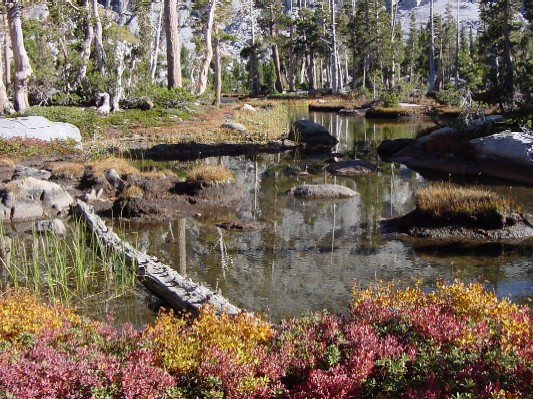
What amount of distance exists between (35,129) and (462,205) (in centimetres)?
1727

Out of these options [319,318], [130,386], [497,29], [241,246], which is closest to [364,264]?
[241,246]

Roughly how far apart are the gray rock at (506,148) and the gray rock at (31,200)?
13214 millimetres

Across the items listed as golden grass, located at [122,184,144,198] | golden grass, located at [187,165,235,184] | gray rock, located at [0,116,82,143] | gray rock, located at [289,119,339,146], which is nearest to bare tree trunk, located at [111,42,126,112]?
gray rock, located at [0,116,82,143]

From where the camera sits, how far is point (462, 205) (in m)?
12.2

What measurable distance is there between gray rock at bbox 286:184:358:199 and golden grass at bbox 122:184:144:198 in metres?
4.22

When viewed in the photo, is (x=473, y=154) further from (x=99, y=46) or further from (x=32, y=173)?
(x=99, y=46)

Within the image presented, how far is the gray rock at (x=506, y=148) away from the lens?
17886mm

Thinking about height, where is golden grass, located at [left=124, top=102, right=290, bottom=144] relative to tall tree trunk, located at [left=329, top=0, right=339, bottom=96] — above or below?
below

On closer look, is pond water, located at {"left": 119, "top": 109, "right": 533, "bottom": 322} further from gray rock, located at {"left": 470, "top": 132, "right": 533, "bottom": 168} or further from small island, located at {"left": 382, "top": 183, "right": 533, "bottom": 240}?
gray rock, located at {"left": 470, "top": 132, "right": 533, "bottom": 168}

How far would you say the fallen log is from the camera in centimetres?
730

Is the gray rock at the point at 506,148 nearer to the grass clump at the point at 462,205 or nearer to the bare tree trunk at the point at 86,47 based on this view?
the grass clump at the point at 462,205

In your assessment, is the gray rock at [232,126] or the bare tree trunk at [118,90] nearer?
the gray rock at [232,126]

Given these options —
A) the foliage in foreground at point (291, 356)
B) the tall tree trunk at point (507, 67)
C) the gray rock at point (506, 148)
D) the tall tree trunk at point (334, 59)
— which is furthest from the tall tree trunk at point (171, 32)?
the foliage in foreground at point (291, 356)

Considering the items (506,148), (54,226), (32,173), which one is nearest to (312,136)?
(506,148)
